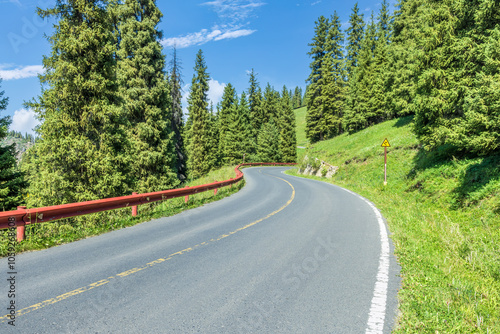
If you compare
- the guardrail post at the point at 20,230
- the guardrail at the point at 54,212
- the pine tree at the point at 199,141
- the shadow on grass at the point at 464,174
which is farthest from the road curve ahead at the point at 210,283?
the pine tree at the point at 199,141

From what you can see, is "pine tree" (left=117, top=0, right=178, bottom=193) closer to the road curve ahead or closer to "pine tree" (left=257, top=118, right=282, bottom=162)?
the road curve ahead

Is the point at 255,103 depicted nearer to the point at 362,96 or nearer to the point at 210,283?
the point at 362,96

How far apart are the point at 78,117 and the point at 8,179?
742 centimetres

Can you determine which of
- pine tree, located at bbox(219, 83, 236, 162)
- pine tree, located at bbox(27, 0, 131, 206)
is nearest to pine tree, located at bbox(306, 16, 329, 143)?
pine tree, located at bbox(219, 83, 236, 162)

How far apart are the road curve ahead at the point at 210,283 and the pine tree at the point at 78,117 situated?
19.6 feet

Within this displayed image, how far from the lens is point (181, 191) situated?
12109 mm

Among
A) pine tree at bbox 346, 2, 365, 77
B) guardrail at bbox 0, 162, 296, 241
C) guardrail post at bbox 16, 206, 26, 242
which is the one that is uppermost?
pine tree at bbox 346, 2, 365, 77

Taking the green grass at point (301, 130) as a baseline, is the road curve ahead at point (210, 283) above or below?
below

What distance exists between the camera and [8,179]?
1534 centimetres

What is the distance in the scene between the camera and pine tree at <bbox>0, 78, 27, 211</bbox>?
1469 cm

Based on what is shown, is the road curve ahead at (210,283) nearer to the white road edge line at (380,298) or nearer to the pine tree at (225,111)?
the white road edge line at (380,298)

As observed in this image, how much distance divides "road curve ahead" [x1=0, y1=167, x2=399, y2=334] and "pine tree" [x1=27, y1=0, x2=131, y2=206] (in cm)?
598

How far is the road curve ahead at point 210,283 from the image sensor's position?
10.7ft

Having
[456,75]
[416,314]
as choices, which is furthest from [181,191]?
[456,75]
